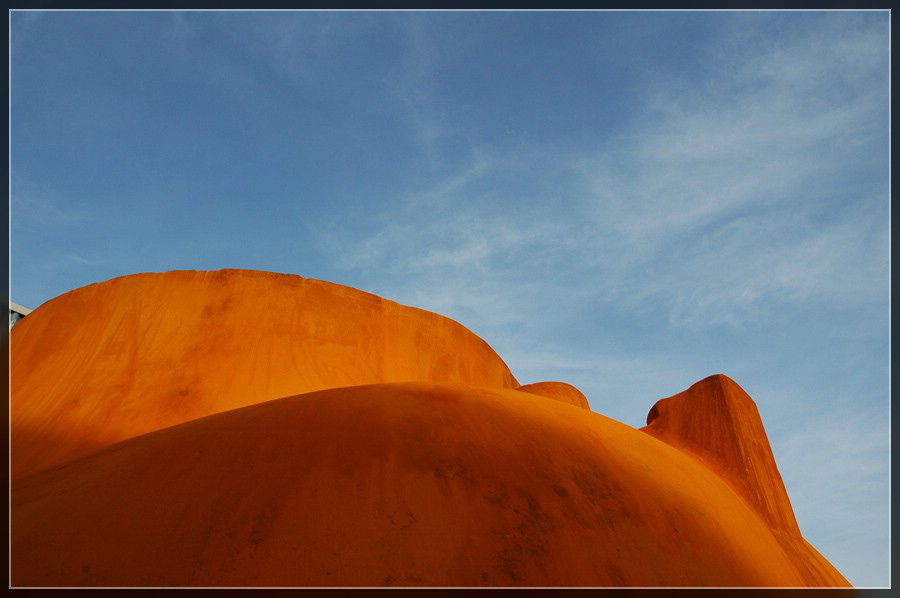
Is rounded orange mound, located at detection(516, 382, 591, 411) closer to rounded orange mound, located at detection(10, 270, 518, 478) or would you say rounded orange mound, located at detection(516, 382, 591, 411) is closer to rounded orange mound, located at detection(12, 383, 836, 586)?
rounded orange mound, located at detection(10, 270, 518, 478)

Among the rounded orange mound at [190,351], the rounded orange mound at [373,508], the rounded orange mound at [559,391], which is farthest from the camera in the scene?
the rounded orange mound at [559,391]

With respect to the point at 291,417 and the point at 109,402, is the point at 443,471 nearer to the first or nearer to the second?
the point at 291,417

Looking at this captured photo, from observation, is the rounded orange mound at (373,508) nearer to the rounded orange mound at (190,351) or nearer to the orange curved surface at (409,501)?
the orange curved surface at (409,501)

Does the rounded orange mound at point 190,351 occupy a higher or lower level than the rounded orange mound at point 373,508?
higher

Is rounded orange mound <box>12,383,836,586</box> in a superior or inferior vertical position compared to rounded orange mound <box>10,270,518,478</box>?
inferior

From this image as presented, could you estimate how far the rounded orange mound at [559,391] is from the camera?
2061 cm

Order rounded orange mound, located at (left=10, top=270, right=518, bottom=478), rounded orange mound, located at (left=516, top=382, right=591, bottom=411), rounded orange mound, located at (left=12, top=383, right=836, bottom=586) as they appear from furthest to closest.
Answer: rounded orange mound, located at (left=516, top=382, right=591, bottom=411), rounded orange mound, located at (left=10, top=270, right=518, bottom=478), rounded orange mound, located at (left=12, top=383, right=836, bottom=586)

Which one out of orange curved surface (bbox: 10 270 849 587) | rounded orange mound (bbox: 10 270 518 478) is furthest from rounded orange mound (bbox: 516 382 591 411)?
orange curved surface (bbox: 10 270 849 587)

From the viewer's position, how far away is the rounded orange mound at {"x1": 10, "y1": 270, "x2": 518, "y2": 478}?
1658cm

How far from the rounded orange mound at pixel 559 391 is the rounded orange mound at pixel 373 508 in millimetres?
10312

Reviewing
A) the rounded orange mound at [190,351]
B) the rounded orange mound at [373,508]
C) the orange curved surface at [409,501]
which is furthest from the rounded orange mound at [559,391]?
the rounded orange mound at [373,508]

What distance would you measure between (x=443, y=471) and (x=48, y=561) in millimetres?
4243

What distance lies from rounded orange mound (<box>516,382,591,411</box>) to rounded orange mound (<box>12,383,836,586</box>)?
406 inches

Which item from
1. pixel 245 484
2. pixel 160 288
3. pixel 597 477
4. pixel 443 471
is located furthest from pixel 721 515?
pixel 160 288
